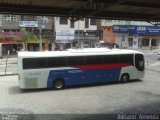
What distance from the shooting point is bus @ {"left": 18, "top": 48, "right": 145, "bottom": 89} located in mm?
23766

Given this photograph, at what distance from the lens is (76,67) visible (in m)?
25.3

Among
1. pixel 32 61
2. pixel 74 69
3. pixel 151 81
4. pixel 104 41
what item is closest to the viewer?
pixel 32 61

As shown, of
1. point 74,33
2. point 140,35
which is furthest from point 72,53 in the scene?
point 140,35

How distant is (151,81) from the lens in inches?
1129

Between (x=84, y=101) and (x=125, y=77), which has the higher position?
(x=125, y=77)

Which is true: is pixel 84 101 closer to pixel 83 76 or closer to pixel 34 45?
pixel 83 76

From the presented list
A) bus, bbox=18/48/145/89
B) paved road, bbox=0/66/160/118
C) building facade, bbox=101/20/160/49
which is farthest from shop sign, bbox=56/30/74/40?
bus, bbox=18/48/145/89

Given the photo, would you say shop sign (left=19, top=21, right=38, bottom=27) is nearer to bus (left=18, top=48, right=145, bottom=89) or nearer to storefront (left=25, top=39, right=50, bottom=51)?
storefront (left=25, top=39, right=50, bottom=51)

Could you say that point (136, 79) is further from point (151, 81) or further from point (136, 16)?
point (136, 16)

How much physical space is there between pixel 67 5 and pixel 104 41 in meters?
55.7

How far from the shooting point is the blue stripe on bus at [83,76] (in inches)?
974

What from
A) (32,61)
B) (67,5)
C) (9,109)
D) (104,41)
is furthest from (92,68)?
(104,41)

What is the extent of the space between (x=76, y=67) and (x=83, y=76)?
3.50 ft

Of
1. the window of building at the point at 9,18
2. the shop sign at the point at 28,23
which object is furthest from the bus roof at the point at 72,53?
the shop sign at the point at 28,23
